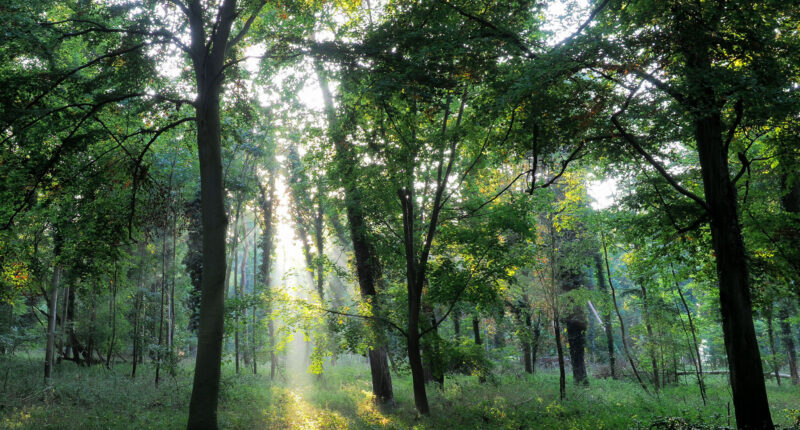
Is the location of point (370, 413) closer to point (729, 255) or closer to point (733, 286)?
point (733, 286)

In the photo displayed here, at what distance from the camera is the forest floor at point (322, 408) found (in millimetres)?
9234

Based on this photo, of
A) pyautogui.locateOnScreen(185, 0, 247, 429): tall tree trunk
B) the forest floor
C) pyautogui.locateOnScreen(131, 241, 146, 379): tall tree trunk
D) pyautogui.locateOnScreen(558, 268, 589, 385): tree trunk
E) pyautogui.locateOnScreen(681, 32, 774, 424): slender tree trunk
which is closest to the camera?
pyautogui.locateOnScreen(681, 32, 774, 424): slender tree trunk

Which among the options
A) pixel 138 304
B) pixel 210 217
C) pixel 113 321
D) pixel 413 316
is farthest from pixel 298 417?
pixel 113 321

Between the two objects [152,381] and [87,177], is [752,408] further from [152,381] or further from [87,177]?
[152,381]

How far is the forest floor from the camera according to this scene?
364 inches

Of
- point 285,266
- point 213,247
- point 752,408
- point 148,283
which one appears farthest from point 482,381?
point 285,266

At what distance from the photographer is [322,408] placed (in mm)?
12125

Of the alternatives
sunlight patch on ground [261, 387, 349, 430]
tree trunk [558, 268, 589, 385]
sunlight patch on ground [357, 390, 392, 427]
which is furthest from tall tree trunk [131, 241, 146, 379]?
tree trunk [558, 268, 589, 385]

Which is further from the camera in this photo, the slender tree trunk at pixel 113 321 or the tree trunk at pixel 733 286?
the slender tree trunk at pixel 113 321

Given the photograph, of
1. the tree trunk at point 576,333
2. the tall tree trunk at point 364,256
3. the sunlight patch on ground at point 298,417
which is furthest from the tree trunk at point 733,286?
the tree trunk at point 576,333

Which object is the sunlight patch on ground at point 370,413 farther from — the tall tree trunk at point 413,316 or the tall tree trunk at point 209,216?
the tall tree trunk at point 209,216

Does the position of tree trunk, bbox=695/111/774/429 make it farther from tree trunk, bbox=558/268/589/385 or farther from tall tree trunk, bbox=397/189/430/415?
tree trunk, bbox=558/268/589/385

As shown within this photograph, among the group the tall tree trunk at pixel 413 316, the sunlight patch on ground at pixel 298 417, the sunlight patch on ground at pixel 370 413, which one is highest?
the tall tree trunk at pixel 413 316

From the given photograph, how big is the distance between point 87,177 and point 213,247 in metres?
3.29
